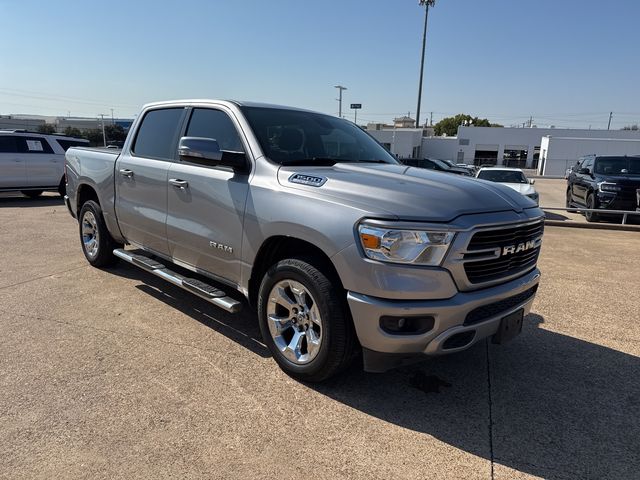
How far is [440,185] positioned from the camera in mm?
3193

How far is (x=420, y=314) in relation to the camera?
2.73 metres

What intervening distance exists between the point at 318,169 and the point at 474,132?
223 feet

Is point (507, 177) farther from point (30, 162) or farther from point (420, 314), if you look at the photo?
point (30, 162)

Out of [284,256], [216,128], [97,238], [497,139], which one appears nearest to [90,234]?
[97,238]

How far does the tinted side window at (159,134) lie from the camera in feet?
14.9

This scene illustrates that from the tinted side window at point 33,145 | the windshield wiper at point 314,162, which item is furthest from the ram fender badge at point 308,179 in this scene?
the tinted side window at point 33,145

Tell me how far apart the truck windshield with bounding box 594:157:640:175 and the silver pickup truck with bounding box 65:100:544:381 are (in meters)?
10.7

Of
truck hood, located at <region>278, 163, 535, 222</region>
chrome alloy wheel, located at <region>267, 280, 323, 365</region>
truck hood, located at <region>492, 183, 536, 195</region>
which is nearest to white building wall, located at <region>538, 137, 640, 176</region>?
truck hood, located at <region>492, 183, 536, 195</region>

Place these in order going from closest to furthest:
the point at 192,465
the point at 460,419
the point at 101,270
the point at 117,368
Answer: the point at 192,465, the point at 460,419, the point at 117,368, the point at 101,270

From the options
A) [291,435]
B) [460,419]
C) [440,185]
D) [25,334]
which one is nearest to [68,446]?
[291,435]

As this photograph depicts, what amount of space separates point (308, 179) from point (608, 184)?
11197mm

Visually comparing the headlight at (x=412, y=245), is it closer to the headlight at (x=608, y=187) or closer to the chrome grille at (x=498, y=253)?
the chrome grille at (x=498, y=253)

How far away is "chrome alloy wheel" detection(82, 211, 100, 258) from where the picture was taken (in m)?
5.92

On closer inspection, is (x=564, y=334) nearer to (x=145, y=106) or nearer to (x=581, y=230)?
(x=145, y=106)
